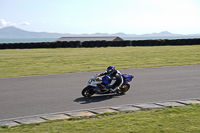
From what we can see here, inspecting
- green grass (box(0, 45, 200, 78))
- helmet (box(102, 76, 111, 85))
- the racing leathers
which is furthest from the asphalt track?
green grass (box(0, 45, 200, 78))

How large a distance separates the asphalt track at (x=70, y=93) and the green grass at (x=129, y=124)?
47.6 inches

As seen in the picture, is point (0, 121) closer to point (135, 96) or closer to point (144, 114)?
point (144, 114)

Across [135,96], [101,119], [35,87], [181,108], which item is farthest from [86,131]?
[35,87]

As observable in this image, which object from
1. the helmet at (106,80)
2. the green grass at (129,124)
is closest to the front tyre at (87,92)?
the helmet at (106,80)

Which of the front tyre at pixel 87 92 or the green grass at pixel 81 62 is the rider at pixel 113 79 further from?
the green grass at pixel 81 62

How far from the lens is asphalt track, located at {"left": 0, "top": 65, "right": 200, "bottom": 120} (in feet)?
25.4

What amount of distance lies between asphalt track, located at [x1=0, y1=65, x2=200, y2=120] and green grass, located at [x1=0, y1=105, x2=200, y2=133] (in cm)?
121

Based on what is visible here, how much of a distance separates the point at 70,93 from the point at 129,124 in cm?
391

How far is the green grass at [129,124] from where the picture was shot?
18.2 feet

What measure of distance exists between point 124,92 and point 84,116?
3.08 m

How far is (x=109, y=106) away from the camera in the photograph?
25.5 ft

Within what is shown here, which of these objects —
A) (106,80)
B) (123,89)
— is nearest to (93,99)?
(106,80)

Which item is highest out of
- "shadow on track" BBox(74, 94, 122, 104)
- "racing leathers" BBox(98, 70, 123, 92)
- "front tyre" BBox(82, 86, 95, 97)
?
"racing leathers" BBox(98, 70, 123, 92)

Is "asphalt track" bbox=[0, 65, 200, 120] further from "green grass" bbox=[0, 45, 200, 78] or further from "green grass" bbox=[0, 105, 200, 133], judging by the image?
"green grass" bbox=[0, 45, 200, 78]
